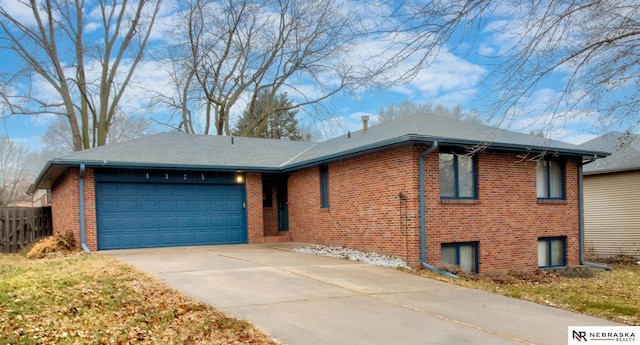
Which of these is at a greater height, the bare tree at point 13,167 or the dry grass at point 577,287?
the bare tree at point 13,167

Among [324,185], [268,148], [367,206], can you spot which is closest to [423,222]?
[367,206]

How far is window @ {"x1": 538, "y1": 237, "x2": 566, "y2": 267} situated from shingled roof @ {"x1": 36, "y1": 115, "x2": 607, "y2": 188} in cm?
263

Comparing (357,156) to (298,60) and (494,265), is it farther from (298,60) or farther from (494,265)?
(298,60)

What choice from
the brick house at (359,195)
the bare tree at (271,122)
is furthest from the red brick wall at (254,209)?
the bare tree at (271,122)

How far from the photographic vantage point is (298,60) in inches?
1217

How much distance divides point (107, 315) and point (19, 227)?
14420 mm

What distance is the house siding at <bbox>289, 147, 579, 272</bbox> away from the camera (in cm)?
1221

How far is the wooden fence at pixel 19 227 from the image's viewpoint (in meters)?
17.6

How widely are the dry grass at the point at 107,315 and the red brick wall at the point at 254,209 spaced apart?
8480 mm

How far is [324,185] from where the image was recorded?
A: 1576 centimetres

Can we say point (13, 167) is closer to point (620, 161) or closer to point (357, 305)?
point (620, 161)

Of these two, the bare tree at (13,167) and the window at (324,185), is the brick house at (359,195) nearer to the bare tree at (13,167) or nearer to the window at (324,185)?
the window at (324,185)

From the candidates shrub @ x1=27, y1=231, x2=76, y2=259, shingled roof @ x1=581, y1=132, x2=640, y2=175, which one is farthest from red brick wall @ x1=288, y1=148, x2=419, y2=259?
shingled roof @ x1=581, y1=132, x2=640, y2=175

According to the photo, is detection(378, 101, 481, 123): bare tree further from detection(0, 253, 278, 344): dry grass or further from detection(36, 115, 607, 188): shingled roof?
detection(0, 253, 278, 344): dry grass
